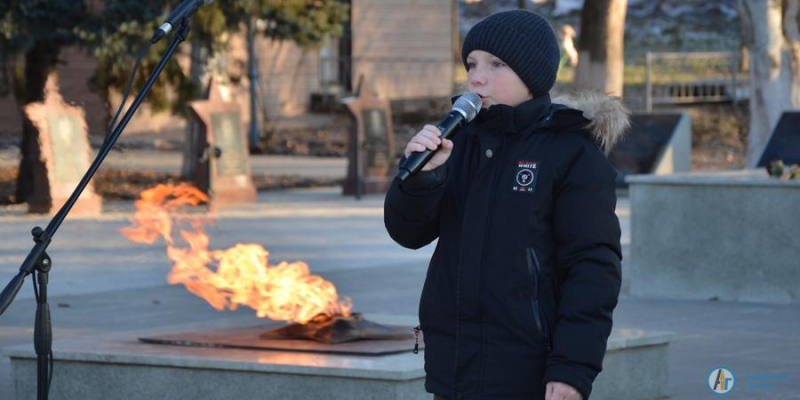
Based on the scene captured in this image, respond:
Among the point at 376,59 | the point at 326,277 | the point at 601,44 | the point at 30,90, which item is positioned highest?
the point at 376,59

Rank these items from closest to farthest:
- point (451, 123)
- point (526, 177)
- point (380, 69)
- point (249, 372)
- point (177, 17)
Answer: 1. point (451, 123)
2. point (526, 177)
3. point (177, 17)
4. point (249, 372)
5. point (380, 69)

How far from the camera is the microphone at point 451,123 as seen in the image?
3.45 meters

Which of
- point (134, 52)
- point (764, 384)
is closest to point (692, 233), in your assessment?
point (764, 384)

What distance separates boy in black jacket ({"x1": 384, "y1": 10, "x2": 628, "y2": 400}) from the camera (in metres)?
3.66

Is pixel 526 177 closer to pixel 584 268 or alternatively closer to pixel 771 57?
pixel 584 268

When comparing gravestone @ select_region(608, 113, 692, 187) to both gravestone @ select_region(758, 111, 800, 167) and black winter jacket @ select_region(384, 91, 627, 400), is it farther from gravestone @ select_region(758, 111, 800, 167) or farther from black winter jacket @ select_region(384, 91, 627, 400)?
black winter jacket @ select_region(384, 91, 627, 400)

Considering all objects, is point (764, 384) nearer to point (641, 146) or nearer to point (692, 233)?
point (692, 233)

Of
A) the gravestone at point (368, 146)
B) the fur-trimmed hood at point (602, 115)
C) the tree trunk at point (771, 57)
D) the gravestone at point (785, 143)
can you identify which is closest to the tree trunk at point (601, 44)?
the tree trunk at point (771, 57)

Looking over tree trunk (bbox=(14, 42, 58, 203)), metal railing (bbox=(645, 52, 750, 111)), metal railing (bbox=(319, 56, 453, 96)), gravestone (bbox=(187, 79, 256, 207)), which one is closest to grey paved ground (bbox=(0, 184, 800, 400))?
tree trunk (bbox=(14, 42, 58, 203))

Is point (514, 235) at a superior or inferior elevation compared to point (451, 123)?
inferior

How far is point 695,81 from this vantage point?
36.9m

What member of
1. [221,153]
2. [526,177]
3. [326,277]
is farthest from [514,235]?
[221,153]

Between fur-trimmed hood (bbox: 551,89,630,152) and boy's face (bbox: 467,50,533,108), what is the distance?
0.20m

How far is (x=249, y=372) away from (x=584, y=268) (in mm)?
2900
